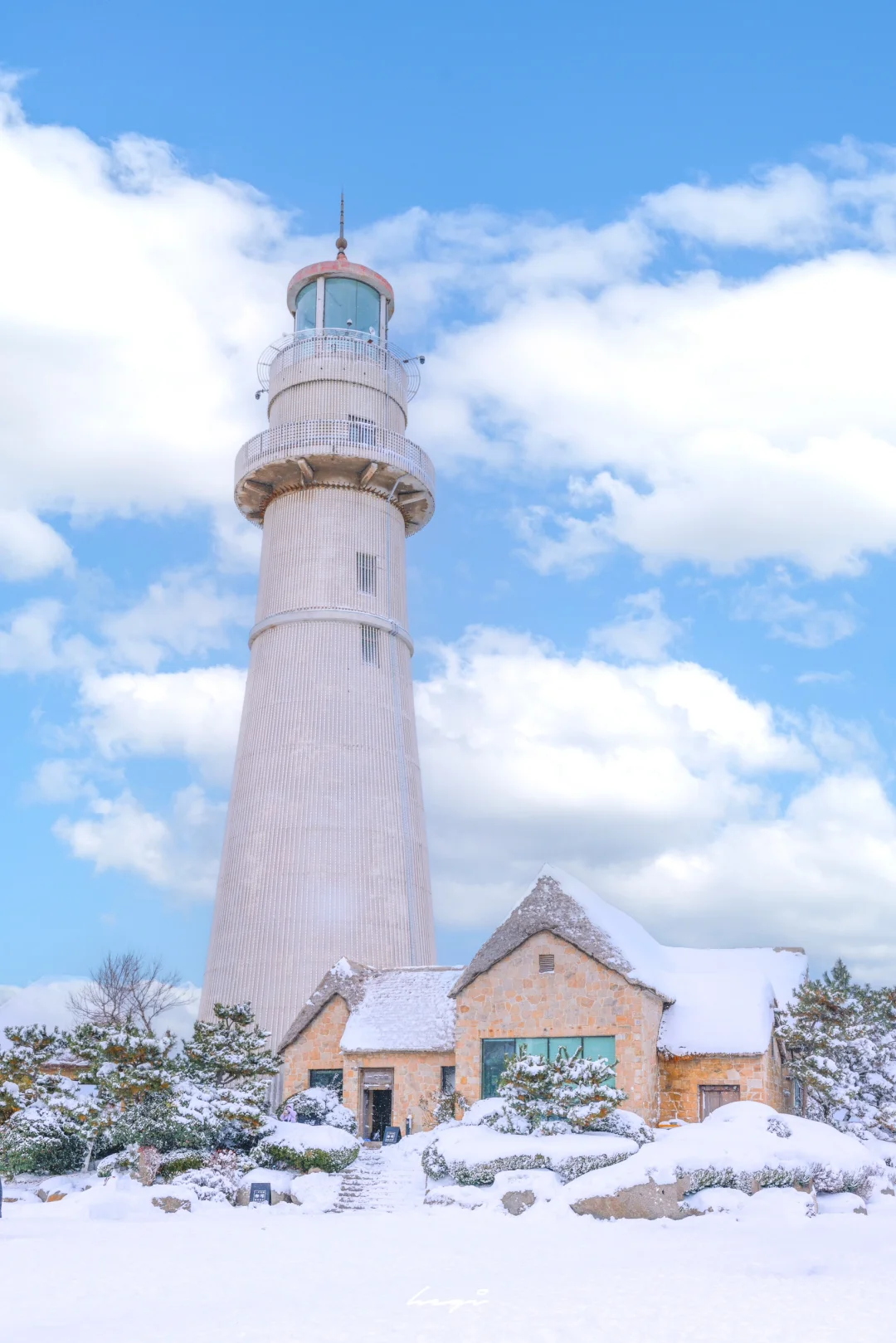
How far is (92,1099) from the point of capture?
102ft

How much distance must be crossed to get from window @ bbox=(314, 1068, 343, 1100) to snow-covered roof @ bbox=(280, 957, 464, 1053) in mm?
1182

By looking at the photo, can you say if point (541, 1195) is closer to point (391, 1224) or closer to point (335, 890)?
point (391, 1224)

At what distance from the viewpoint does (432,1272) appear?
19.4 metres

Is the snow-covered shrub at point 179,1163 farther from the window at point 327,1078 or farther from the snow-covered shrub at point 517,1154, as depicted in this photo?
the window at point 327,1078

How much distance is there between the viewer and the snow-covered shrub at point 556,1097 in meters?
28.4

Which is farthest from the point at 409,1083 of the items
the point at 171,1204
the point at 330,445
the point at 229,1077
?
the point at 330,445

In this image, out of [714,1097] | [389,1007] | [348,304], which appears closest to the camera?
[714,1097]

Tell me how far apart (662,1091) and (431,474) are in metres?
24.9

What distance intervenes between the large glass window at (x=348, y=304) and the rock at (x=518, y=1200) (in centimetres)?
3311

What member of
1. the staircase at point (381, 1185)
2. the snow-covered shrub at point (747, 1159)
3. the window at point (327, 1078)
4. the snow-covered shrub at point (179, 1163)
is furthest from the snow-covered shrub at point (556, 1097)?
the window at point (327, 1078)

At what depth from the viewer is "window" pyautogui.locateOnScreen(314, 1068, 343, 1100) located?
36.8 metres

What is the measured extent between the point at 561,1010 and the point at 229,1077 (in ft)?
28.6

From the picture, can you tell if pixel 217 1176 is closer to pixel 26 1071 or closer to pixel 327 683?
pixel 26 1071

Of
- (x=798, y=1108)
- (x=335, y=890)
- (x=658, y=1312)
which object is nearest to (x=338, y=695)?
(x=335, y=890)
